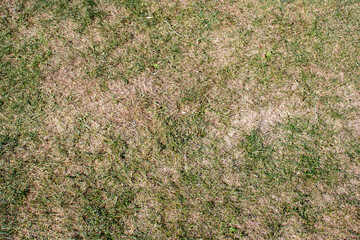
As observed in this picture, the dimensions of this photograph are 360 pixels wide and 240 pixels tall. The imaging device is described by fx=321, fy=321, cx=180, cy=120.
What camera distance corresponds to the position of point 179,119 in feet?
11.9

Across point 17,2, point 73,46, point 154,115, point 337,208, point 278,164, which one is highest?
point 17,2

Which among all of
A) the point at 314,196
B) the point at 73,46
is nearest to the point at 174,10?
the point at 73,46

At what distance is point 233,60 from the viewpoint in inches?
161

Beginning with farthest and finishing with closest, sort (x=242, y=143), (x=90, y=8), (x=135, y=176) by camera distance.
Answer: (x=90, y=8) → (x=242, y=143) → (x=135, y=176)

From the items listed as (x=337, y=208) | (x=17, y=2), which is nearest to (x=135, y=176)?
(x=337, y=208)

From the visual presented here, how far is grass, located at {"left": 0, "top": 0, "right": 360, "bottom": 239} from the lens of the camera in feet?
10.4

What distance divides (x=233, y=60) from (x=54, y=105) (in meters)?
2.24

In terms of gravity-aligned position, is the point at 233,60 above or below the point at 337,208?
above

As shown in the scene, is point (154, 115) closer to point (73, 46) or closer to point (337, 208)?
point (73, 46)

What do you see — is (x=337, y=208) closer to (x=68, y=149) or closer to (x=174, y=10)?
(x=68, y=149)

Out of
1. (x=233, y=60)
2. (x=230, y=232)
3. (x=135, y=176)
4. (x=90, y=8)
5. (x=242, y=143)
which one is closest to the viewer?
(x=230, y=232)

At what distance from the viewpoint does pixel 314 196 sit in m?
3.27

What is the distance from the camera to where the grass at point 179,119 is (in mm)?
3158

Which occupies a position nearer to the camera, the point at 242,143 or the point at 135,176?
the point at 135,176
